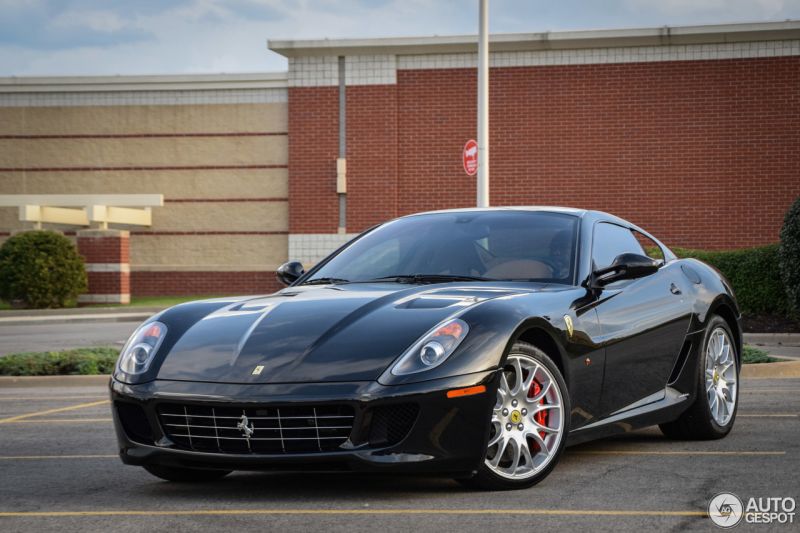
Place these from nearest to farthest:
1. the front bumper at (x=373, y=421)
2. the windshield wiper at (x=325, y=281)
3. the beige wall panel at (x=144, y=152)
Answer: the front bumper at (x=373, y=421), the windshield wiper at (x=325, y=281), the beige wall panel at (x=144, y=152)

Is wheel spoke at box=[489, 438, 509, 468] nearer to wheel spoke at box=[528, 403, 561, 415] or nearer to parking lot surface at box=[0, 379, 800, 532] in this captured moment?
parking lot surface at box=[0, 379, 800, 532]

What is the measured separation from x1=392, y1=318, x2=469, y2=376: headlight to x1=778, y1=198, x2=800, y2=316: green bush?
13.5 metres

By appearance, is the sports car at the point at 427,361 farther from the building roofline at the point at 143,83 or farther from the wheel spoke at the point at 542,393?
the building roofline at the point at 143,83

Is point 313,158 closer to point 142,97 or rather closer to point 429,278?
point 142,97

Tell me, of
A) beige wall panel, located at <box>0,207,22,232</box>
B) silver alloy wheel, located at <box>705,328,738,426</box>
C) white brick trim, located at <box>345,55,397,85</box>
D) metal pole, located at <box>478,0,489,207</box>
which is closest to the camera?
silver alloy wheel, located at <box>705,328,738,426</box>

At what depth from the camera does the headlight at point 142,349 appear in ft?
18.5

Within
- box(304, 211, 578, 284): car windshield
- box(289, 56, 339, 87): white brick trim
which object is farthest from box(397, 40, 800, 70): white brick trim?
box(304, 211, 578, 284): car windshield

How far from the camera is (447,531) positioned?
4609 mm

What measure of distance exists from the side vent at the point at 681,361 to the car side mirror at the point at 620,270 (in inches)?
35.0

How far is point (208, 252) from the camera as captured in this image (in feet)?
104

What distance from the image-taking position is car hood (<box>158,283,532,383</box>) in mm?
5234

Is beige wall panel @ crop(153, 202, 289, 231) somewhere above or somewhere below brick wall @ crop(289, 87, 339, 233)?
below

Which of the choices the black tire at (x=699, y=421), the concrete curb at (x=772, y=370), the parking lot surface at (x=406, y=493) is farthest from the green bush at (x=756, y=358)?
the black tire at (x=699, y=421)

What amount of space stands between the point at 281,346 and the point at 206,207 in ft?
88.4
